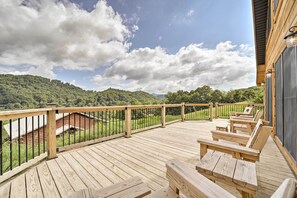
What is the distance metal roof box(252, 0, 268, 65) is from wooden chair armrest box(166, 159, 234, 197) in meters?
7.30

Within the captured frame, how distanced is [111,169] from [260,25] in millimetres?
8165

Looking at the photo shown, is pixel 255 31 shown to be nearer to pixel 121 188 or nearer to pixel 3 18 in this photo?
pixel 121 188

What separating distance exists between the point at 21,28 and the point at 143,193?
1525cm

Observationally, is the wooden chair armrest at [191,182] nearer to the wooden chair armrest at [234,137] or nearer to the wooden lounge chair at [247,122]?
the wooden chair armrest at [234,137]

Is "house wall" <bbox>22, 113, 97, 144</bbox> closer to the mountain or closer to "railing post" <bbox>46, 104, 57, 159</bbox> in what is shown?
"railing post" <bbox>46, 104, 57, 159</bbox>

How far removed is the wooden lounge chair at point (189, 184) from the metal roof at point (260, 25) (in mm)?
7300

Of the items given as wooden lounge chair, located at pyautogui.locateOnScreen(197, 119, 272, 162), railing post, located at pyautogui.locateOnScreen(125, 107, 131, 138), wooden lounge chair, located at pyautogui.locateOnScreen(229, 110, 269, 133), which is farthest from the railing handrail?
wooden lounge chair, located at pyautogui.locateOnScreen(229, 110, 269, 133)

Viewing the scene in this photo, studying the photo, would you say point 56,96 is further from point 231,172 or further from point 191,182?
point 191,182

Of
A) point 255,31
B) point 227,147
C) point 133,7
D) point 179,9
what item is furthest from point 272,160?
point 133,7

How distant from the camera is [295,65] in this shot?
228cm

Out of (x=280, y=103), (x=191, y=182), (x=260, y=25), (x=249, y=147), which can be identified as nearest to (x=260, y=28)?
(x=260, y=25)

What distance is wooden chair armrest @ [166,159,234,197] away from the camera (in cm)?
59

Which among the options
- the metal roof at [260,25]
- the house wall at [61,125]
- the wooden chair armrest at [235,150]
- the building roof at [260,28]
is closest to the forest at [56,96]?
the house wall at [61,125]

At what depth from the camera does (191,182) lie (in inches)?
28.0
